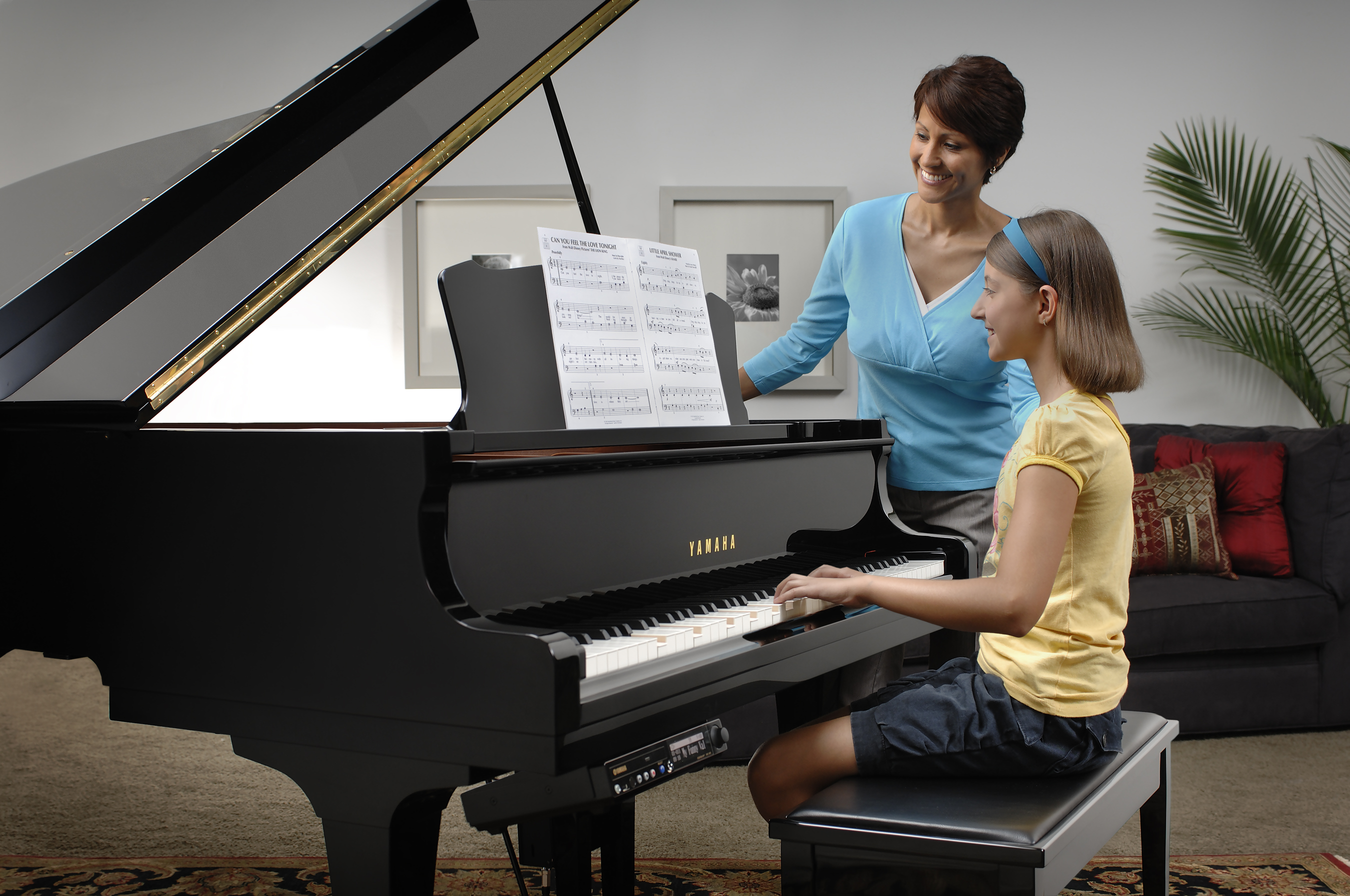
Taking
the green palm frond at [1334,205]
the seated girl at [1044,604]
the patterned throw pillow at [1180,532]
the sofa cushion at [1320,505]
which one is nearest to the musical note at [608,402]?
the seated girl at [1044,604]

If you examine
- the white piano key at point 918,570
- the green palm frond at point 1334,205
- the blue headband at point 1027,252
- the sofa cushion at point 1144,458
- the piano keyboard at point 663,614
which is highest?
the green palm frond at point 1334,205

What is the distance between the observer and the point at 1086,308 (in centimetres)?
133

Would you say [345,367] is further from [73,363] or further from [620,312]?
[620,312]

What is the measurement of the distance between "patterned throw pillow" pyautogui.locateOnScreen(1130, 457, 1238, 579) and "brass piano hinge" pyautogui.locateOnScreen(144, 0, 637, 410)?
242cm

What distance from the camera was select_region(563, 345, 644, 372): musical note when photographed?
1453mm

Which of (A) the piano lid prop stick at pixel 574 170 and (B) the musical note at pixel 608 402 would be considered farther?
(A) the piano lid prop stick at pixel 574 170

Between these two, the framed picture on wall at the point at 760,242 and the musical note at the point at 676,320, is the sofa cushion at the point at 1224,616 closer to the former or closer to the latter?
the framed picture on wall at the point at 760,242

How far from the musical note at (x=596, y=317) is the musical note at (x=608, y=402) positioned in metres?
0.10

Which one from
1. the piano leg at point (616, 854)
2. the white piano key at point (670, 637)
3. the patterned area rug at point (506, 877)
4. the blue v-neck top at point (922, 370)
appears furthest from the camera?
the patterned area rug at point (506, 877)

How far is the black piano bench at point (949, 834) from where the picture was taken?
44.8 inches

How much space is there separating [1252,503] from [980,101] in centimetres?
219

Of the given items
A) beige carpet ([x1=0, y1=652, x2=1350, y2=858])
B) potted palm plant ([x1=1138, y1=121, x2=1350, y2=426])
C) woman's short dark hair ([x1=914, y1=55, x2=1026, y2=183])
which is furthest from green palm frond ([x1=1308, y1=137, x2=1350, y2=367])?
woman's short dark hair ([x1=914, y1=55, x2=1026, y2=183])

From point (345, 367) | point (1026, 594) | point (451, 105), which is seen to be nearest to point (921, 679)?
point (1026, 594)

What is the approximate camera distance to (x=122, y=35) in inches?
161
